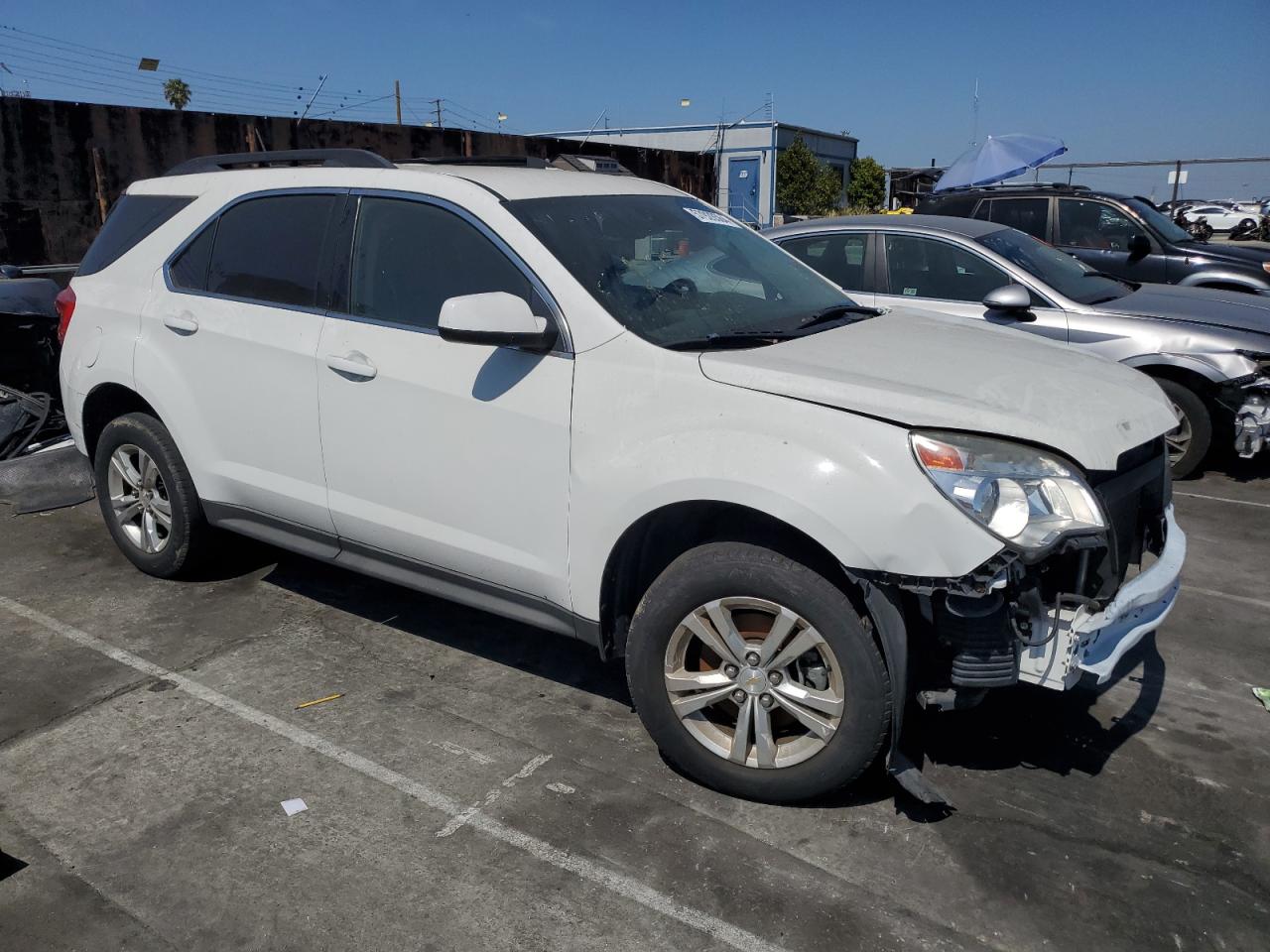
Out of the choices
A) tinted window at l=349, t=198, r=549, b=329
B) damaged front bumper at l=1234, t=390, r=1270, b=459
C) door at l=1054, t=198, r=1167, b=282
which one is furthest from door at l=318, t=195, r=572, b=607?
door at l=1054, t=198, r=1167, b=282

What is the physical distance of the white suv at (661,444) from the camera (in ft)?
9.32

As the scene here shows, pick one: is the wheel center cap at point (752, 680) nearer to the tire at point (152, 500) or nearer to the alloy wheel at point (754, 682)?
the alloy wheel at point (754, 682)

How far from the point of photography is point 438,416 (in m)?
3.58

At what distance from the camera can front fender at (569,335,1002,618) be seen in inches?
→ 107

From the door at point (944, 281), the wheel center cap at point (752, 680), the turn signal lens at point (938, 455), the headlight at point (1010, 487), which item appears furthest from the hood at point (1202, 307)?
the wheel center cap at point (752, 680)

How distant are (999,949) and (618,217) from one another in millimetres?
2721

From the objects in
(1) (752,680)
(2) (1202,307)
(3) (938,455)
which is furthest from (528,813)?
(2) (1202,307)

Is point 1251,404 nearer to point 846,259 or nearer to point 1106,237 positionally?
point 846,259

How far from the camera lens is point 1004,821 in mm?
3131

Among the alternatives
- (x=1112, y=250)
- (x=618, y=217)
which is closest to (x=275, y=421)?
(x=618, y=217)

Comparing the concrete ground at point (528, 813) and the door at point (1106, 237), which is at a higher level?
the door at point (1106, 237)

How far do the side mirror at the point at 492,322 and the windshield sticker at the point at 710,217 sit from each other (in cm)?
126

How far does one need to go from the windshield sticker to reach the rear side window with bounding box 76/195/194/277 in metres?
2.27

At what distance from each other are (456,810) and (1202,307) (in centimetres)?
616
